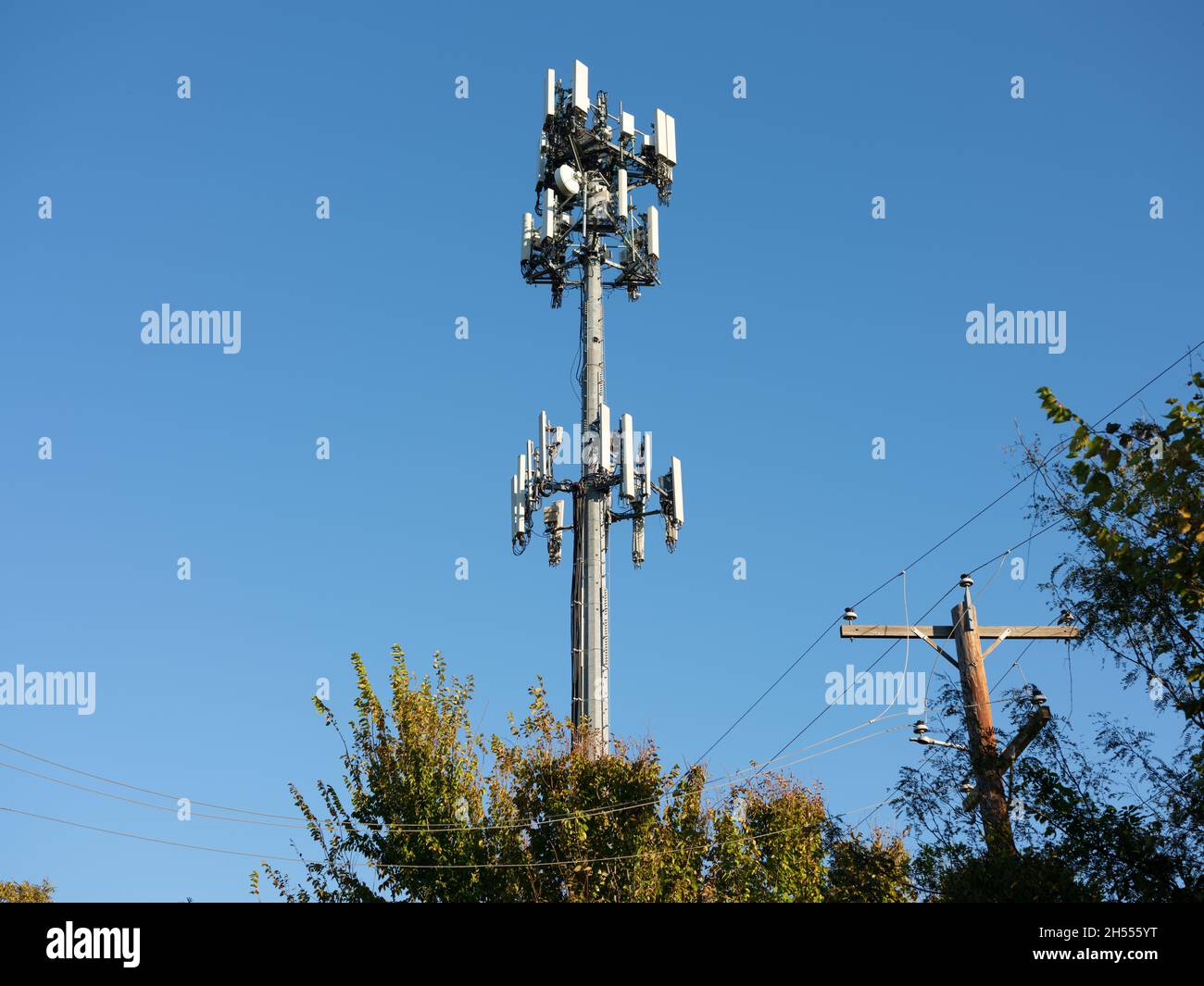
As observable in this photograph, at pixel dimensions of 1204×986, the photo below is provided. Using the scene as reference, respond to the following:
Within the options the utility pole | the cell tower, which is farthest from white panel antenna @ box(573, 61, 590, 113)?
the utility pole

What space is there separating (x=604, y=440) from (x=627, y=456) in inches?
40.0

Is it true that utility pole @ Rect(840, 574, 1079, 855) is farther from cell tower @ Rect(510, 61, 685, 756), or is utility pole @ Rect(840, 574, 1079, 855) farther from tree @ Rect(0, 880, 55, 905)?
tree @ Rect(0, 880, 55, 905)

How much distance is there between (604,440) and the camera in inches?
1943

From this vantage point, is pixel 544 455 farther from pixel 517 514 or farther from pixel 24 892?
pixel 24 892

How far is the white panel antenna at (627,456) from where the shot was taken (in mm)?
49125

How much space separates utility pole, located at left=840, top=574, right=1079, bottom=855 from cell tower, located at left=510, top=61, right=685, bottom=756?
737 inches

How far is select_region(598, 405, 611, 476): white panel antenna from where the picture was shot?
161ft

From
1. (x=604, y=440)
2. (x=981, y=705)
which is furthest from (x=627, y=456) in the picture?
(x=981, y=705)

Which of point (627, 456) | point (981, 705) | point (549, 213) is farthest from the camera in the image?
point (549, 213)

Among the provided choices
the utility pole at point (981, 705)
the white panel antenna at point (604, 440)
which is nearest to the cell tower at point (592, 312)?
the white panel antenna at point (604, 440)

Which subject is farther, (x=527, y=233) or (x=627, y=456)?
(x=527, y=233)
